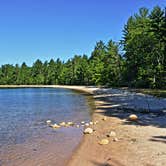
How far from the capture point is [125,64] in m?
79.2

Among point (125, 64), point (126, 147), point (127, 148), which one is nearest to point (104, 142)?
point (126, 147)

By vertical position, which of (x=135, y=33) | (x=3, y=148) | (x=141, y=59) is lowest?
(x=3, y=148)

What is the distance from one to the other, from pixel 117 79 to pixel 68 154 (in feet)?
Answer: 238

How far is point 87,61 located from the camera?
125m

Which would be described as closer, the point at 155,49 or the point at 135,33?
the point at 155,49

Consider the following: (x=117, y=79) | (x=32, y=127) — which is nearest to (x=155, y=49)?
(x=117, y=79)

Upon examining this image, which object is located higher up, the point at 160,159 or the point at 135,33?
the point at 135,33

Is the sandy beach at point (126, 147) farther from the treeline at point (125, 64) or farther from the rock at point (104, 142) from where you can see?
the treeline at point (125, 64)

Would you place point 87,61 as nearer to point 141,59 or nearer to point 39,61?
point 39,61

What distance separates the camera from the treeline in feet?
194

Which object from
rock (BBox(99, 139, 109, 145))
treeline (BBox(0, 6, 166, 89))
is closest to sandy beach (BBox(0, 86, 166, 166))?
rock (BBox(99, 139, 109, 145))

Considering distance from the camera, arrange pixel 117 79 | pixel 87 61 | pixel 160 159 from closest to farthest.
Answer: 1. pixel 160 159
2. pixel 117 79
3. pixel 87 61

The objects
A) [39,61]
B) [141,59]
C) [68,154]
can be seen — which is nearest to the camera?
[68,154]

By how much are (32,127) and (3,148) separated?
6.16 metres
